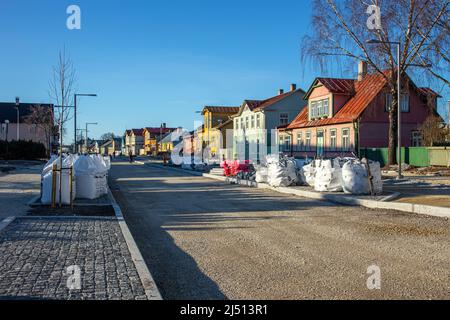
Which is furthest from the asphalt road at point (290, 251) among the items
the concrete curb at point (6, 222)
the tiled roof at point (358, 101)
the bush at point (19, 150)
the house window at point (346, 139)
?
the bush at point (19, 150)

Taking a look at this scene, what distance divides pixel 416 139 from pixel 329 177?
24080 millimetres

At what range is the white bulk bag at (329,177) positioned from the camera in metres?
17.5

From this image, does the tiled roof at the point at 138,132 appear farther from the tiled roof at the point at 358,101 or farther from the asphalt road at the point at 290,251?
the asphalt road at the point at 290,251

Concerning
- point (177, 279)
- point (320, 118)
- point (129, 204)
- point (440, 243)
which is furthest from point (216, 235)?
point (320, 118)

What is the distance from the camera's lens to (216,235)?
32.0 feet

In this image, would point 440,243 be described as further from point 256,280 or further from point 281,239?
point 256,280

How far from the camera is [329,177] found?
57.8ft

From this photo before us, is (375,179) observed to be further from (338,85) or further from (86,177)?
(338,85)

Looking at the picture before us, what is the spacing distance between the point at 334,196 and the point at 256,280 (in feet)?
33.3

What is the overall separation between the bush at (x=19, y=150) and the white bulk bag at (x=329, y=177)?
4634 cm

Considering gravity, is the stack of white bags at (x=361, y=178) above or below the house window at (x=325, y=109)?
below

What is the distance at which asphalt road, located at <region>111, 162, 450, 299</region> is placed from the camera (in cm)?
595

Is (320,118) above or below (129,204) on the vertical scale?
above

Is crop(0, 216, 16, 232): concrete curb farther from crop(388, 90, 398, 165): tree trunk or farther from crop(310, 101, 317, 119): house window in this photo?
crop(310, 101, 317, 119): house window
